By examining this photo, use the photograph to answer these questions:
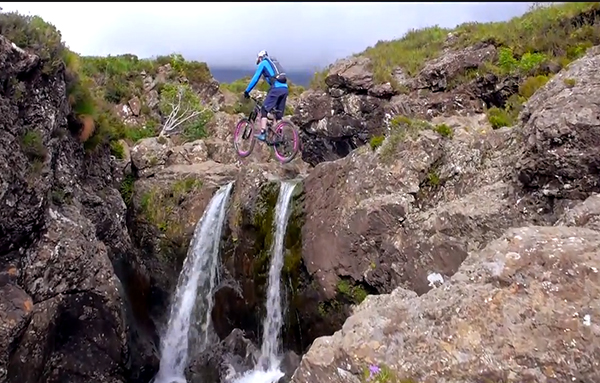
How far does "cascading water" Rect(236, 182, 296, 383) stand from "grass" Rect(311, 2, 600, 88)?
7793 millimetres

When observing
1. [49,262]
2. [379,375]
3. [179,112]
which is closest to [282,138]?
[49,262]

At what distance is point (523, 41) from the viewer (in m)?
17.4

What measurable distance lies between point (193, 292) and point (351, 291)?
5194 mm

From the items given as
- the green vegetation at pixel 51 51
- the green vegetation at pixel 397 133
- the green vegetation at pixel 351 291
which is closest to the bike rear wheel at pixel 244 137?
the green vegetation at pixel 51 51

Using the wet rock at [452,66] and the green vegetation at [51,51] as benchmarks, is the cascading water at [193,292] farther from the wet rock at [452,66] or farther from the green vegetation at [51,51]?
the wet rock at [452,66]

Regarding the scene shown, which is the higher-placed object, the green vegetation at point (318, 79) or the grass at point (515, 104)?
the green vegetation at point (318, 79)

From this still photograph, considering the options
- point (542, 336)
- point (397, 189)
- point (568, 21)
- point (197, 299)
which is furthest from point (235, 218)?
point (568, 21)

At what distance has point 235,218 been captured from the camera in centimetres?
1483

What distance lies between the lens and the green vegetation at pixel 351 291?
1175cm

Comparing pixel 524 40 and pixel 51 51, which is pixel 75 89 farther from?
pixel 524 40

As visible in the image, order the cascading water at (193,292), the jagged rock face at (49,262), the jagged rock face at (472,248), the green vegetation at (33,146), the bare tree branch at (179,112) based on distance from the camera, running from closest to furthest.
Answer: the jagged rock face at (472,248) → the jagged rock face at (49,262) → the green vegetation at (33,146) → the cascading water at (193,292) → the bare tree branch at (179,112)

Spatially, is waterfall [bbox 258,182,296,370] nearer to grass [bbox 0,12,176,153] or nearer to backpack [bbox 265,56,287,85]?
backpack [bbox 265,56,287,85]

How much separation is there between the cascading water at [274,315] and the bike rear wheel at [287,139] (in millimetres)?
1442

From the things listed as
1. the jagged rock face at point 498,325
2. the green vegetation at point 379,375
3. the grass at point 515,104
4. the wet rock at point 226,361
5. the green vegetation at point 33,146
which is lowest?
the wet rock at point 226,361
